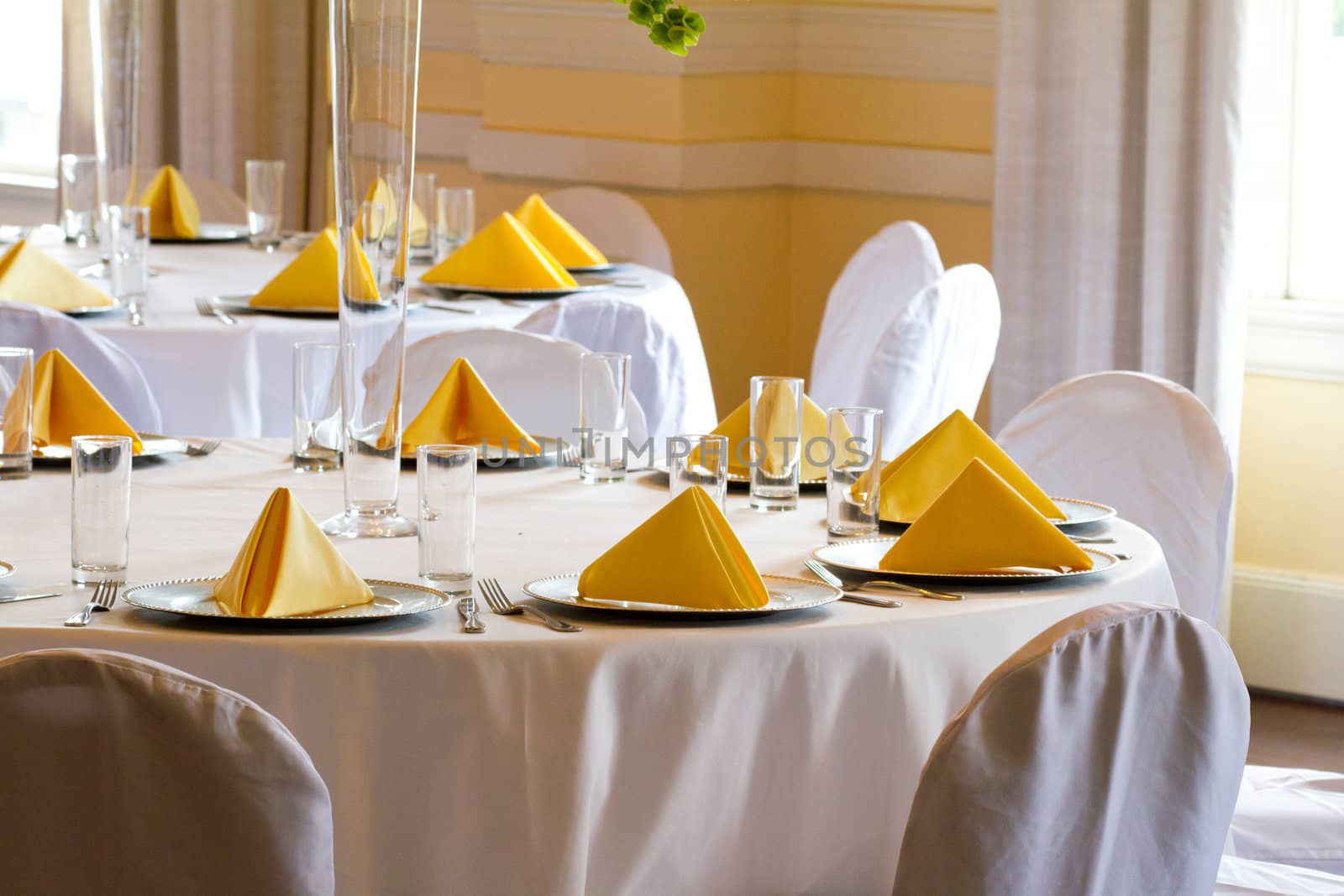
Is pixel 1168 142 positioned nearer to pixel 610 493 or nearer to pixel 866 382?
pixel 866 382

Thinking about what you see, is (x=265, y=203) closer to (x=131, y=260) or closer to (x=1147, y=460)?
(x=131, y=260)

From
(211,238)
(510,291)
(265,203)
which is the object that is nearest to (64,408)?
(510,291)

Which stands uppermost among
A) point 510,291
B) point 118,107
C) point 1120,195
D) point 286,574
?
point 118,107

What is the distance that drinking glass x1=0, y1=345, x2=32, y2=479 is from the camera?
217 centimetres

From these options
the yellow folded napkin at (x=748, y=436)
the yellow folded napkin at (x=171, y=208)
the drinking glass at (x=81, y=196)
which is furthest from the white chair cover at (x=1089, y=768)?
the yellow folded napkin at (x=171, y=208)

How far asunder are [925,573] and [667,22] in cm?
60

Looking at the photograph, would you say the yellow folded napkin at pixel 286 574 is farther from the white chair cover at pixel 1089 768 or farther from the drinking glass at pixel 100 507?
the white chair cover at pixel 1089 768

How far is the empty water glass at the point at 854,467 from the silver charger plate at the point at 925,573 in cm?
4

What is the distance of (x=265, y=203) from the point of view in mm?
4461

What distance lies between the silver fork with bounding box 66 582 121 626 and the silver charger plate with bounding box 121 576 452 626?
0.05 feet

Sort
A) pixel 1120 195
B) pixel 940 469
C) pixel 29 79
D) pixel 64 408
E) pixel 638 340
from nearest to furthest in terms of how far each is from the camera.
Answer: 1. pixel 940 469
2. pixel 64 408
3. pixel 638 340
4. pixel 1120 195
5. pixel 29 79

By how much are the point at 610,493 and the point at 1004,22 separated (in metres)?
2.28

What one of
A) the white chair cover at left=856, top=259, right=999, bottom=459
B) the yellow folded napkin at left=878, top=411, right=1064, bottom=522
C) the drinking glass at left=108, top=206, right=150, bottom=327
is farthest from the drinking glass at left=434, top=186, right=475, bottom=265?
the yellow folded napkin at left=878, top=411, right=1064, bottom=522

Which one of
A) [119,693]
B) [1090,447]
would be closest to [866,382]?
[1090,447]
